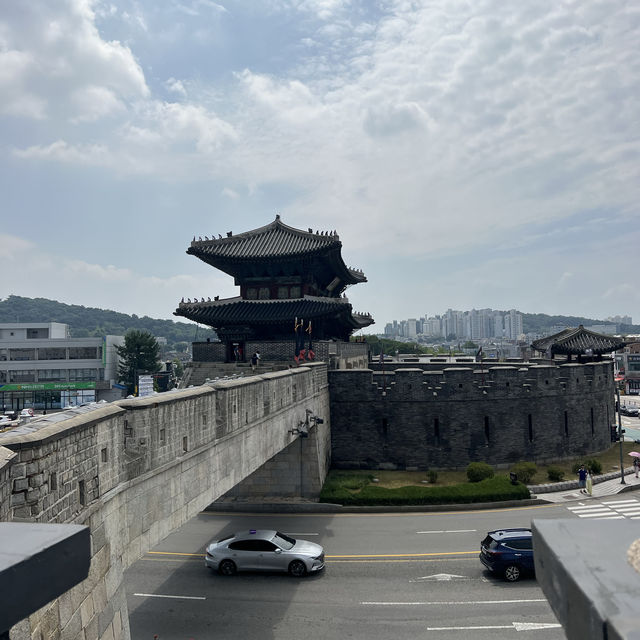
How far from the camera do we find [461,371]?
28172 mm

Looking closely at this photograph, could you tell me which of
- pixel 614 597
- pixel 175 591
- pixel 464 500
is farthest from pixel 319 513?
pixel 614 597

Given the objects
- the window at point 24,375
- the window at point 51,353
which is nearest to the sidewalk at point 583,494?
the window at point 51,353

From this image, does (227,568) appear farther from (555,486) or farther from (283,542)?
(555,486)

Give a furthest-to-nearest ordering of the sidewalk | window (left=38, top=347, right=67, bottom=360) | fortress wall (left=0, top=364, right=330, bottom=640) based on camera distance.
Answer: window (left=38, top=347, right=67, bottom=360)
the sidewalk
fortress wall (left=0, top=364, right=330, bottom=640)

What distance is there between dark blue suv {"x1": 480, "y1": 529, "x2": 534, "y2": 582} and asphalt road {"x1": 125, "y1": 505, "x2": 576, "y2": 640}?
417mm

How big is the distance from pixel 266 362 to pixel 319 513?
26.1ft

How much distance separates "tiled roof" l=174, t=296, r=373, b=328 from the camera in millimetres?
27484

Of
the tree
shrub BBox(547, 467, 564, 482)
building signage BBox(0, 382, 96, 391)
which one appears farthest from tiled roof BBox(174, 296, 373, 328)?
the tree

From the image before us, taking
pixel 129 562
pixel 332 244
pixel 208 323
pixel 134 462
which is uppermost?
pixel 332 244

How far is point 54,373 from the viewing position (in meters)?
59.9

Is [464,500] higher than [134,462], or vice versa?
[134,462]

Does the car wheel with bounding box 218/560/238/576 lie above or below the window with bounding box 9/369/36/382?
below

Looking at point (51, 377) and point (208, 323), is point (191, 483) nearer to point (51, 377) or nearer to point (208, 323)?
point (208, 323)

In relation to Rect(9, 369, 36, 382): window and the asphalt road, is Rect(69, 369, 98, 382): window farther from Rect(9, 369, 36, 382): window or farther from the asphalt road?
the asphalt road
